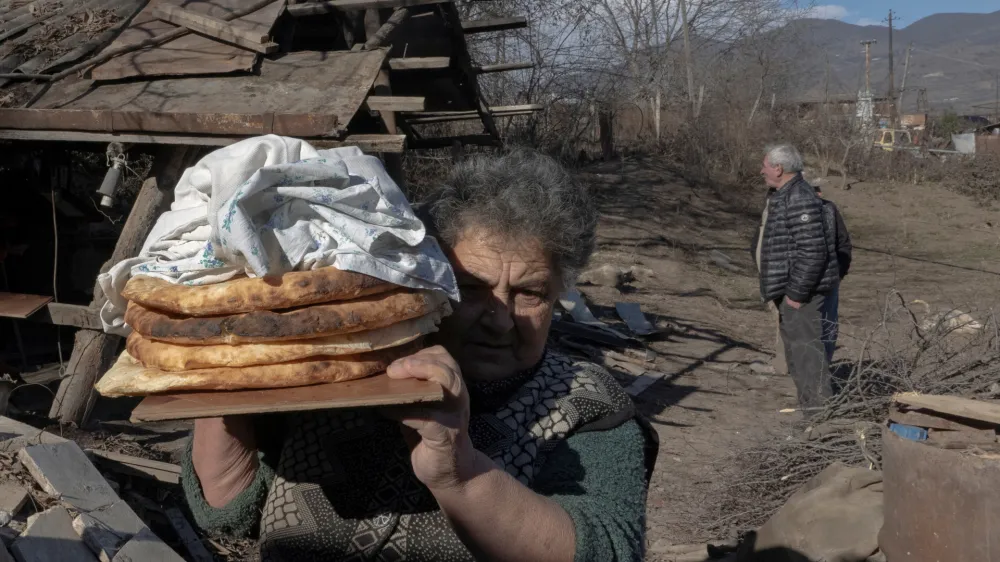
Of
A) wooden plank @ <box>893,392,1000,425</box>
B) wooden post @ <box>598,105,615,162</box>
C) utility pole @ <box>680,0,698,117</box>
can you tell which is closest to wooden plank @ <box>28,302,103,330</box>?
wooden plank @ <box>893,392,1000,425</box>

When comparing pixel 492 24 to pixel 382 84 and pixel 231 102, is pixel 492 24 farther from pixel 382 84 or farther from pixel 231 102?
pixel 231 102

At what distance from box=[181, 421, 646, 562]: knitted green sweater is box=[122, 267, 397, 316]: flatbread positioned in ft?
2.01

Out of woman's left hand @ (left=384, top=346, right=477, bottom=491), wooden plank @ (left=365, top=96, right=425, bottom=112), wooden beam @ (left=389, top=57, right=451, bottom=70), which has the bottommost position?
woman's left hand @ (left=384, top=346, right=477, bottom=491)

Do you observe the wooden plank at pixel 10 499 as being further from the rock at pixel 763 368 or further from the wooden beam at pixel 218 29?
the rock at pixel 763 368

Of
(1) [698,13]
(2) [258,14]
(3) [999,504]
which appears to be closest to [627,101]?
(1) [698,13]

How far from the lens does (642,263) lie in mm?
14820

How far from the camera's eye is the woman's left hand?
1456mm

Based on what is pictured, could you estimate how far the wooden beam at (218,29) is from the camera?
5383 millimetres

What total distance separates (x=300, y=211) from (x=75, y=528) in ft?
6.76

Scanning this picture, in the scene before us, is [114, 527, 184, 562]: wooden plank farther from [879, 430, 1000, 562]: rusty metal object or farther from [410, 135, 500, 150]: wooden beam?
[410, 135, 500, 150]: wooden beam

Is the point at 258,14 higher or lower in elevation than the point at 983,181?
higher

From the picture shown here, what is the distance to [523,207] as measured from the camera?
1930mm

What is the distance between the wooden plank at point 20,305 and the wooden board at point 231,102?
1300 mm

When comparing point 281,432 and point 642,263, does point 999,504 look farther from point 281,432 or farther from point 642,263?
point 642,263
